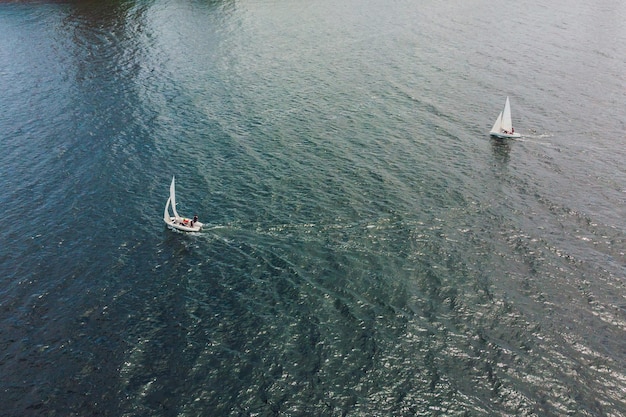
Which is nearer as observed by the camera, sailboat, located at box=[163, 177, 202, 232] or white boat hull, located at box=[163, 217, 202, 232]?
white boat hull, located at box=[163, 217, 202, 232]

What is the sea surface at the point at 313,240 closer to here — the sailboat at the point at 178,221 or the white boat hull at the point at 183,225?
the white boat hull at the point at 183,225

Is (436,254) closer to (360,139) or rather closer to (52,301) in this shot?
(360,139)

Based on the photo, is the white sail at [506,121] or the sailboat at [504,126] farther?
the white sail at [506,121]

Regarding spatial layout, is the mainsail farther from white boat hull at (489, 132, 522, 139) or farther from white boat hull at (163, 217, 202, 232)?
white boat hull at (163, 217, 202, 232)

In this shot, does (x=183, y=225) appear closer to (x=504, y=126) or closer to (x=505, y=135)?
(x=505, y=135)

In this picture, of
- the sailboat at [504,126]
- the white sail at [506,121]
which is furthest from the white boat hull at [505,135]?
the white sail at [506,121]

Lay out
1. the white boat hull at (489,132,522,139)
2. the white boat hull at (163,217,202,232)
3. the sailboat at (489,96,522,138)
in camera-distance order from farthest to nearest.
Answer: the sailboat at (489,96,522,138) → the white boat hull at (489,132,522,139) → the white boat hull at (163,217,202,232)

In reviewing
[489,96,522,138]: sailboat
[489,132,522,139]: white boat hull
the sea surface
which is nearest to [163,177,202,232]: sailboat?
the sea surface

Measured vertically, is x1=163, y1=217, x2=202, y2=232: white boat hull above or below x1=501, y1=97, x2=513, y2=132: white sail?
below
